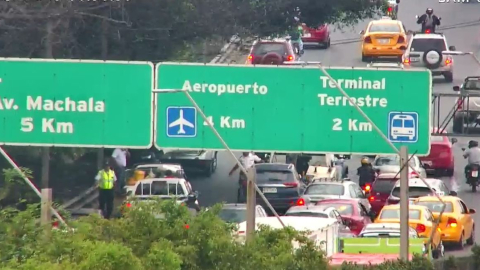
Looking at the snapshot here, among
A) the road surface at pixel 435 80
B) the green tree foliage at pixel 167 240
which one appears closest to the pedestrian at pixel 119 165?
the road surface at pixel 435 80

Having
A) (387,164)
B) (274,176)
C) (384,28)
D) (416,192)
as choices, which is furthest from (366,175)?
(384,28)

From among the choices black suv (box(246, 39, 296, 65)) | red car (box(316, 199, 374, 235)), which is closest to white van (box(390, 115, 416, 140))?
red car (box(316, 199, 374, 235))

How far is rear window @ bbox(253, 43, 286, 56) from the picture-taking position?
46500mm

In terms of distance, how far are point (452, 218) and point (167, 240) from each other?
14.7m

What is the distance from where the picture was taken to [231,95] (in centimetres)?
2031

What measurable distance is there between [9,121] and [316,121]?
462 cm

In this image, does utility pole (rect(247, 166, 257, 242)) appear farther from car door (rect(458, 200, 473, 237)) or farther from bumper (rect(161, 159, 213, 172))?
bumper (rect(161, 159, 213, 172))

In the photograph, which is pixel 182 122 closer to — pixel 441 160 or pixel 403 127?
pixel 403 127

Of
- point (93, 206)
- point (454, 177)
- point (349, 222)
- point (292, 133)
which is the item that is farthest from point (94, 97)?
point (454, 177)

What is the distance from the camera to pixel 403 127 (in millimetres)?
20125

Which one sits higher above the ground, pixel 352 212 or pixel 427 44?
pixel 427 44

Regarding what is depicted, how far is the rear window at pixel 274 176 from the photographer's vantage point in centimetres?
3376

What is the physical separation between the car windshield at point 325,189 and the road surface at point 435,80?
3.43 metres

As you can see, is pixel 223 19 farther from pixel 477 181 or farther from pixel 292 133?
pixel 292 133
